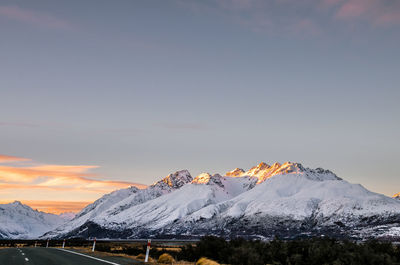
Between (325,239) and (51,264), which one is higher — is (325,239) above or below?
above

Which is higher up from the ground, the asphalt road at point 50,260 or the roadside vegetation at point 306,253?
the roadside vegetation at point 306,253

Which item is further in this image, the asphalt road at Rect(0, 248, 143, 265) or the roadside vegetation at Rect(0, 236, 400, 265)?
the asphalt road at Rect(0, 248, 143, 265)

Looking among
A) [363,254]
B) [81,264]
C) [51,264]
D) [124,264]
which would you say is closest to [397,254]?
[363,254]

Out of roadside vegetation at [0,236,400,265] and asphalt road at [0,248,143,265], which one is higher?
roadside vegetation at [0,236,400,265]

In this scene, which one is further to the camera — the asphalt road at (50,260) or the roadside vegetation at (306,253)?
the asphalt road at (50,260)

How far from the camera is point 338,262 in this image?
18.8 meters

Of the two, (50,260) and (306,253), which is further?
(50,260)

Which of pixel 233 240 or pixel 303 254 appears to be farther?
pixel 233 240

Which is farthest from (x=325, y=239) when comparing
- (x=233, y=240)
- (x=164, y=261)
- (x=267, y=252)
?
(x=164, y=261)

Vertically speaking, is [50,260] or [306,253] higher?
[306,253]

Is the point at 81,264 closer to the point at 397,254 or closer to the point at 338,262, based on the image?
the point at 338,262

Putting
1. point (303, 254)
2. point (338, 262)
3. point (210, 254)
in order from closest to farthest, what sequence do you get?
point (338, 262) → point (303, 254) → point (210, 254)

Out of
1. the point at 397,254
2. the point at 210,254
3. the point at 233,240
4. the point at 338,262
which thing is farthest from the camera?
the point at 233,240

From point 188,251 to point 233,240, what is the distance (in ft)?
11.3
